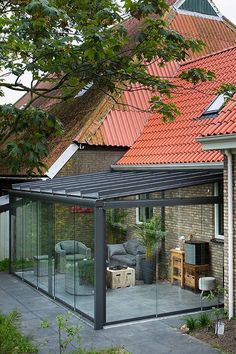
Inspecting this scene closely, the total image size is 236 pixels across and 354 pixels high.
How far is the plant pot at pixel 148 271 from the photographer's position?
1098cm

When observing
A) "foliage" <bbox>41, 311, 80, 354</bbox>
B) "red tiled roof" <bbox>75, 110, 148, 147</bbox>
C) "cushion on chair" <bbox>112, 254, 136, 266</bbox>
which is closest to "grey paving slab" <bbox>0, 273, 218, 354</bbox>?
"foliage" <bbox>41, 311, 80, 354</bbox>

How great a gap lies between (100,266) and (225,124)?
3.91 metres

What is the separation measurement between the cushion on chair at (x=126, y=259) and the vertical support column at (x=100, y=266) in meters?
0.70

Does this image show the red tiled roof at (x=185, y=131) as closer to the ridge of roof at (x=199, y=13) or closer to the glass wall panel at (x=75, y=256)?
the glass wall panel at (x=75, y=256)

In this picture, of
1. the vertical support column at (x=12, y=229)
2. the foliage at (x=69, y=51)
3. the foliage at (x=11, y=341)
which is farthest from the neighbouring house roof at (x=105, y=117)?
the foliage at (x=11, y=341)

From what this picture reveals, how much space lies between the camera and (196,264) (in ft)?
38.1

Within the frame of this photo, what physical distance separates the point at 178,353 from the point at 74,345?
1893 millimetres

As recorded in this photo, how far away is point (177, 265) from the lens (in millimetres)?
11469

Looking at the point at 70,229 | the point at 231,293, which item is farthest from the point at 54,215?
the point at 231,293

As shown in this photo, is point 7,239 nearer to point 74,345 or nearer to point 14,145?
point 74,345

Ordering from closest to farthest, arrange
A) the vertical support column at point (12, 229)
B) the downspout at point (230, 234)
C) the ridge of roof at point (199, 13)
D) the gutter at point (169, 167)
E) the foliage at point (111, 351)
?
the foliage at point (111, 351) < the downspout at point (230, 234) < the gutter at point (169, 167) < the vertical support column at point (12, 229) < the ridge of roof at point (199, 13)

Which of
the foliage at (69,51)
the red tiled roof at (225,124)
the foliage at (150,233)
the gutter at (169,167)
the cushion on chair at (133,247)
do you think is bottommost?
the cushion on chair at (133,247)

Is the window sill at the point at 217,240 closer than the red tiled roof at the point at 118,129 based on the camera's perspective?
Yes

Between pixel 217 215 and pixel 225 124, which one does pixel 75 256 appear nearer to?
pixel 217 215
